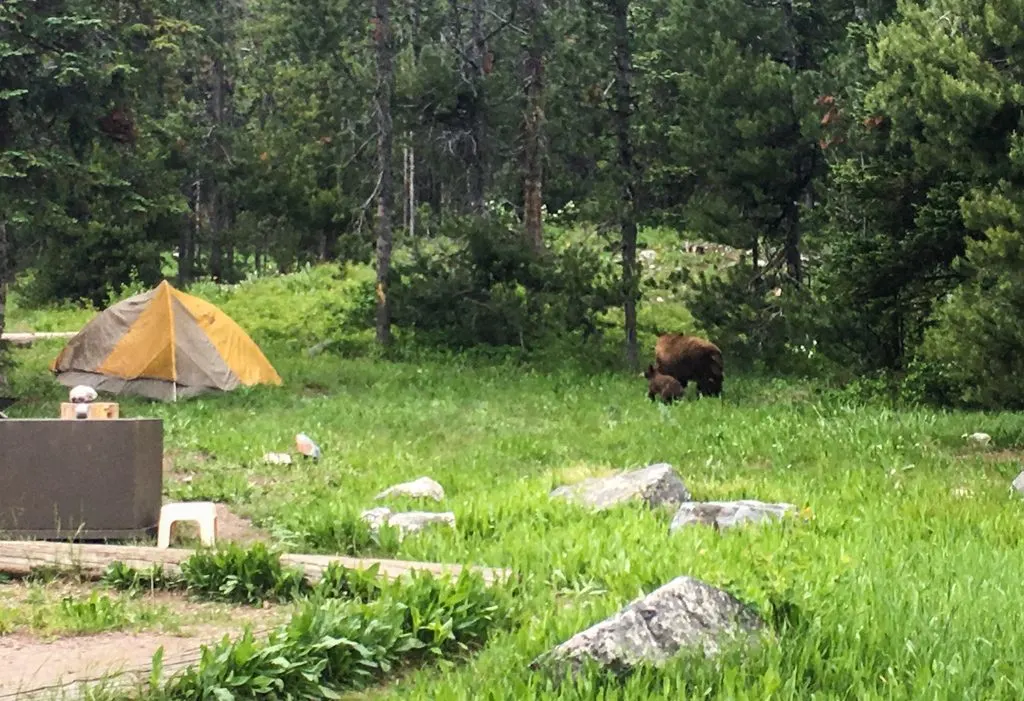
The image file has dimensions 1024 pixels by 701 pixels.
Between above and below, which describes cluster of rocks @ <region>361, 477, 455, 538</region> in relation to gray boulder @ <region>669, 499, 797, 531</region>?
below

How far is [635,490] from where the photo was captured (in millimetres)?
8477

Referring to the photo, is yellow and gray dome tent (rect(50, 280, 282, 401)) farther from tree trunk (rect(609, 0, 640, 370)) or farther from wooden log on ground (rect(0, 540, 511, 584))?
wooden log on ground (rect(0, 540, 511, 584))

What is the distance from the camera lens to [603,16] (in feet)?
76.0

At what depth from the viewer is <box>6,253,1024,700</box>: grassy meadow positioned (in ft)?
14.3

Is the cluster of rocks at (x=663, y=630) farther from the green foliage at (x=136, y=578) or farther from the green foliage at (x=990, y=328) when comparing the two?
the green foliage at (x=990, y=328)

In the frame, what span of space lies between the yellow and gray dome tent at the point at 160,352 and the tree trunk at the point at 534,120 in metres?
7.17

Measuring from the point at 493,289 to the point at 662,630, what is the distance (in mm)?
18660

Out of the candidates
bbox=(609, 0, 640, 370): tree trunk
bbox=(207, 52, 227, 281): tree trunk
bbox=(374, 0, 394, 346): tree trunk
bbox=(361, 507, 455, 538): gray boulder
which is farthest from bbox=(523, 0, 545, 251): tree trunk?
bbox=(361, 507, 455, 538): gray boulder

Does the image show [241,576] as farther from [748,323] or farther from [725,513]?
[748,323]

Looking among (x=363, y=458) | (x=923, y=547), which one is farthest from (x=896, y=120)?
(x=923, y=547)

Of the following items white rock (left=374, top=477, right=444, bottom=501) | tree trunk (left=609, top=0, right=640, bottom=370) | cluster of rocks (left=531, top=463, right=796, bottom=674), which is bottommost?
white rock (left=374, top=477, right=444, bottom=501)

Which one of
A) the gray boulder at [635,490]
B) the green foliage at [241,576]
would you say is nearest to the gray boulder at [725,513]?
the gray boulder at [635,490]

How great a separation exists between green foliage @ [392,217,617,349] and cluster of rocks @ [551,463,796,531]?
12774 millimetres

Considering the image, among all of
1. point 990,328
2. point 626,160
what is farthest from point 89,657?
point 626,160
